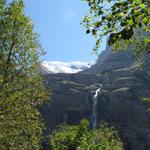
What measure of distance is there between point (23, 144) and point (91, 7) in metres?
28.8

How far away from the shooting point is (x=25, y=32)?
140ft

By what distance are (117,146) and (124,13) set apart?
67497 millimetres

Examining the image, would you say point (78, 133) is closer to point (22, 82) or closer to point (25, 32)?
point (22, 82)

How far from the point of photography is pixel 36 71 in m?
42.9

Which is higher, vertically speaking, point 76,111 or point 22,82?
point 76,111

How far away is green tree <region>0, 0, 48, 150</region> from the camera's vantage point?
3944 cm

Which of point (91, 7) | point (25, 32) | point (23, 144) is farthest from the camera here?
point (25, 32)

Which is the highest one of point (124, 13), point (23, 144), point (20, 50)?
point (20, 50)

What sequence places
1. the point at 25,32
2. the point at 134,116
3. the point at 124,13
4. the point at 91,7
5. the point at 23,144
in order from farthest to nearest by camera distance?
the point at 134,116
the point at 25,32
the point at 23,144
the point at 91,7
the point at 124,13

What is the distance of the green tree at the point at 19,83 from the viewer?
39438 mm

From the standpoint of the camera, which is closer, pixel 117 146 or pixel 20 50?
pixel 20 50

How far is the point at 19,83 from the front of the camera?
41.5 metres

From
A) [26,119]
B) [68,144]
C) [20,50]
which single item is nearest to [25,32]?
[20,50]

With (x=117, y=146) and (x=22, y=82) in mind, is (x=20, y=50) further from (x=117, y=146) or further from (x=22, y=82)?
(x=117, y=146)
